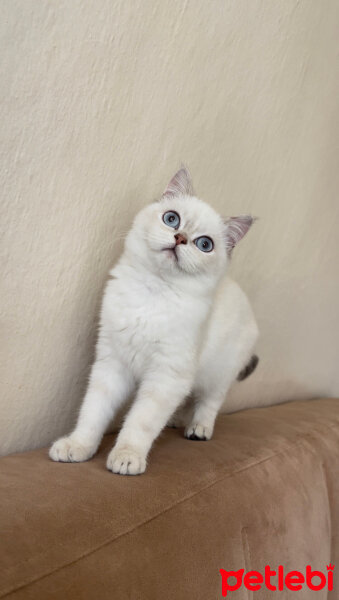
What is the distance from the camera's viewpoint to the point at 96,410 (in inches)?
46.3

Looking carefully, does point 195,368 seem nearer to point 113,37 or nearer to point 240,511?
point 240,511

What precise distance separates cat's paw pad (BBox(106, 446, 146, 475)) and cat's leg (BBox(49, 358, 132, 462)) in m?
0.08

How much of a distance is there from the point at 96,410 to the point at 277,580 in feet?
1.66

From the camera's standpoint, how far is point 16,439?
1.15m

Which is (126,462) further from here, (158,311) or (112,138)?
(112,138)

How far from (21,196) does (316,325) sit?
66.2 inches

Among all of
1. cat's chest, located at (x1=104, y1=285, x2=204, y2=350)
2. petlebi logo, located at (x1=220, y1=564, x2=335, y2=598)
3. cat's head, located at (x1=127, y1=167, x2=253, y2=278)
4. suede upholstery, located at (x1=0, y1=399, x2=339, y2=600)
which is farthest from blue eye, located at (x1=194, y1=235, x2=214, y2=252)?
petlebi logo, located at (x1=220, y1=564, x2=335, y2=598)

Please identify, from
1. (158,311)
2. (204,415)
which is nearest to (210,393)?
(204,415)

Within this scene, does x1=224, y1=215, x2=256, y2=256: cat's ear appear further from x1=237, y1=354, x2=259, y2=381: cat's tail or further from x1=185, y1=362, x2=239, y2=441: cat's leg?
x1=237, y1=354, x2=259, y2=381: cat's tail

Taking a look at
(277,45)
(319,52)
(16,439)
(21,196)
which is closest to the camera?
(21,196)

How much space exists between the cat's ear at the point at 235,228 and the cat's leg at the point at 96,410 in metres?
0.39

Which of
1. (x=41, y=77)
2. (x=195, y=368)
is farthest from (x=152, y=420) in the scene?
(x=41, y=77)

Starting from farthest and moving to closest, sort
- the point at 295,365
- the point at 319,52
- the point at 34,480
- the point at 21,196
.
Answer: the point at 295,365, the point at 319,52, the point at 21,196, the point at 34,480

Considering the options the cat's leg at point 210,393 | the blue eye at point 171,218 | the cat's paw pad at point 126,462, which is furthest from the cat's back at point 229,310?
the cat's paw pad at point 126,462
